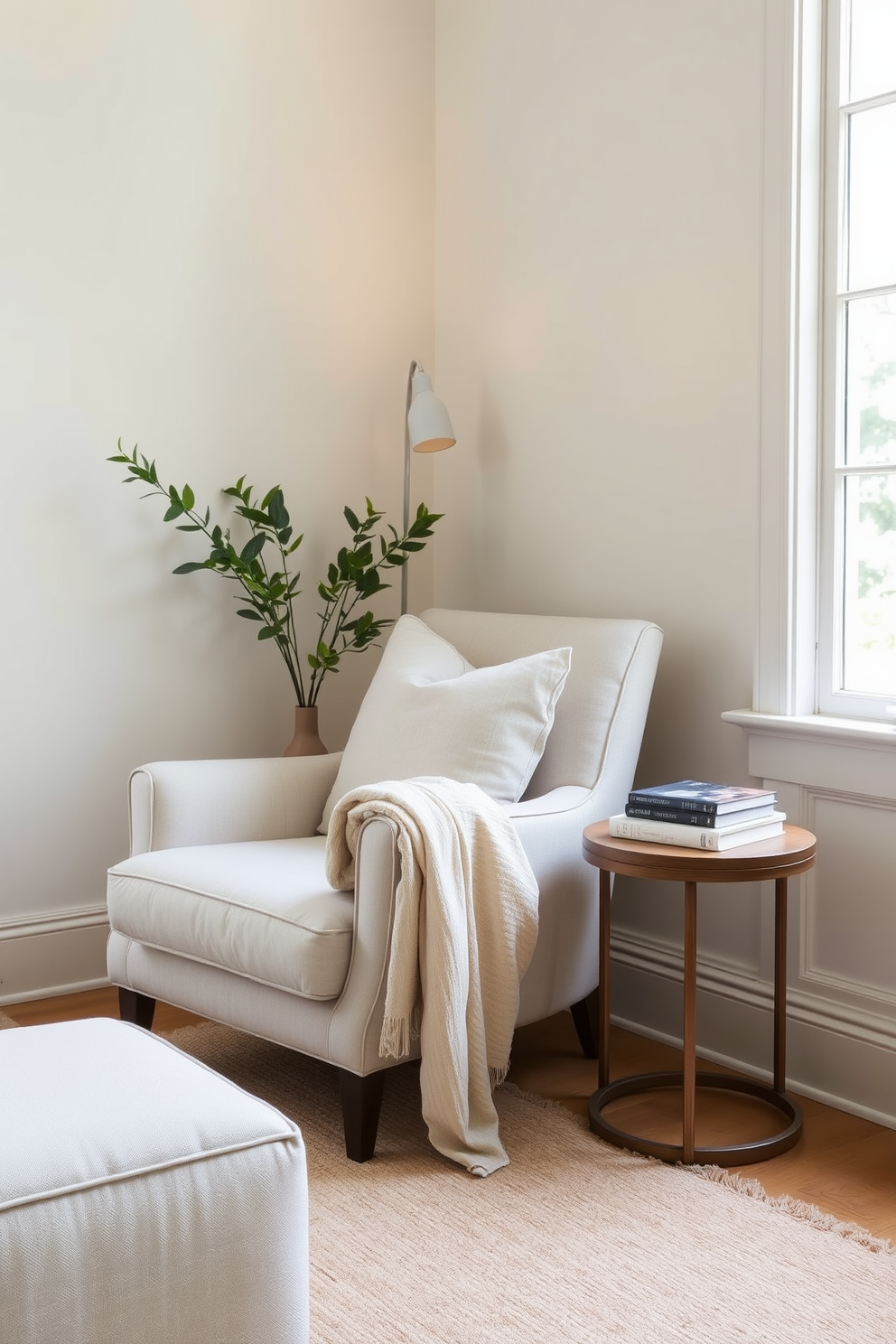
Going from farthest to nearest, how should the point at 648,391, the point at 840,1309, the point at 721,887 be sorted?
the point at 648,391, the point at 721,887, the point at 840,1309

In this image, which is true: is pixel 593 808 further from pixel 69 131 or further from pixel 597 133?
pixel 69 131

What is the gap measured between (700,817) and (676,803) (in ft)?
0.18

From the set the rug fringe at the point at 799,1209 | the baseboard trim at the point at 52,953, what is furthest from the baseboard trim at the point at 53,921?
the rug fringe at the point at 799,1209

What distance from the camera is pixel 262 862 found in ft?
7.57

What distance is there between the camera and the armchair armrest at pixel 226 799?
249cm

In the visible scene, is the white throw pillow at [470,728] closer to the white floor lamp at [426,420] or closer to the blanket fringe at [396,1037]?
the blanket fringe at [396,1037]

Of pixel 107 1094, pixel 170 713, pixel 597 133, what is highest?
pixel 597 133

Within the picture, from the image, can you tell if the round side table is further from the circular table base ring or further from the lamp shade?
the lamp shade

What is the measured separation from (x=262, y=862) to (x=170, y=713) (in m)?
0.90

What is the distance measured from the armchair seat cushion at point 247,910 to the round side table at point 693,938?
0.50 metres

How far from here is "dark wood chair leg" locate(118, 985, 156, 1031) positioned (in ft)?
8.25

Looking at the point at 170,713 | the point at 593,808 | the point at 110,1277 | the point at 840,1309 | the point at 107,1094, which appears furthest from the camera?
the point at 170,713

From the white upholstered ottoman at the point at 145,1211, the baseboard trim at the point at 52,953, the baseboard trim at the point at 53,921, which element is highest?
the white upholstered ottoman at the point at 145,1211

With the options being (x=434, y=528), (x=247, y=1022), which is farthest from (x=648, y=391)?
(x=247, y=1022)
